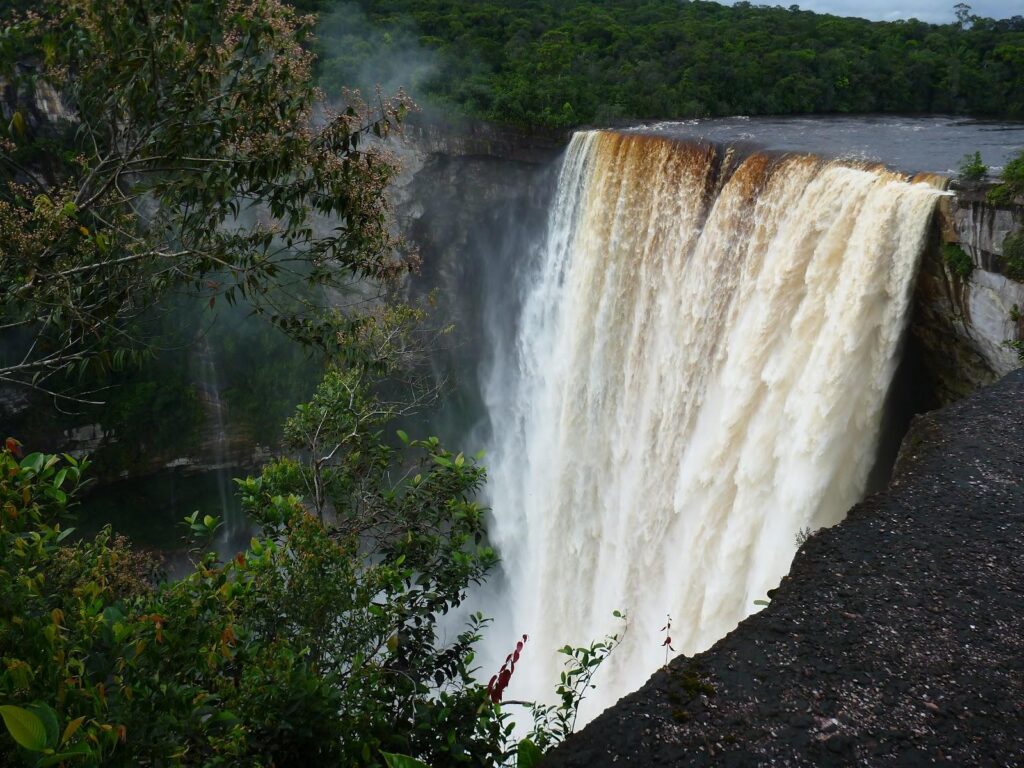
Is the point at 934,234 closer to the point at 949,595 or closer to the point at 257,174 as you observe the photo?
the point at 949,595

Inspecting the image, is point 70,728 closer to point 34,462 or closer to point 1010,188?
point 34,462

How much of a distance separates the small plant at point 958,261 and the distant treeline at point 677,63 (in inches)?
526

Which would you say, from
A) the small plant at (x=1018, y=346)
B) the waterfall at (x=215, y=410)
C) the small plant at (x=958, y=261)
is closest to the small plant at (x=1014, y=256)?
the small plant at (x=958, y=261)

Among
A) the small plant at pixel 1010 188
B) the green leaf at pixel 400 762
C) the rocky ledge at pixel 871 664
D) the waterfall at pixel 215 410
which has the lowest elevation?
the waterfall at pixel 215 410

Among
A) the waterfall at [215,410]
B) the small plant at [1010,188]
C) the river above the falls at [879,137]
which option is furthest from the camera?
the waterfall at [215,410]

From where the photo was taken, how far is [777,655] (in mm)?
3611

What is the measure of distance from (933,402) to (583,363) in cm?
745

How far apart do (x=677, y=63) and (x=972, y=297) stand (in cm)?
1808

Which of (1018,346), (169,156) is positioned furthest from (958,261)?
(169,156)

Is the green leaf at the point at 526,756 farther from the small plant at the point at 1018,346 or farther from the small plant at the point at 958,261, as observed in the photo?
the small plant at the point at 958,261

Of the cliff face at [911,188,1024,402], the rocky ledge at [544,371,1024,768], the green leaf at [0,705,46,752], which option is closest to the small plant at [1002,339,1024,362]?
the cliff face at [911,188,1024,402]

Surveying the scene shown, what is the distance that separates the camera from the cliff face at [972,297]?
693 cm

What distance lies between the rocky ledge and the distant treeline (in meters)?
17.2

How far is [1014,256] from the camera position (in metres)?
6.80
